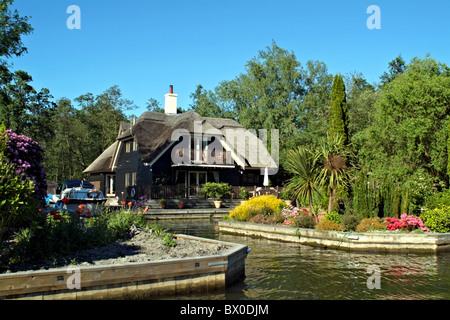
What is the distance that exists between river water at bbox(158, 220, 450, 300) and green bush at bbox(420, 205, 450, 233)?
2.08m

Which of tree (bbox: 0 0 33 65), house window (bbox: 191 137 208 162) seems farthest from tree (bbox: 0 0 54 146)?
house window (bbox: 191 137 208 162)

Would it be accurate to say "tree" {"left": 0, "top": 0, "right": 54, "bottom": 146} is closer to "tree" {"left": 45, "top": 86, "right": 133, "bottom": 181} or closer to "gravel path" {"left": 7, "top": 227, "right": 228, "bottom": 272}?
"tree" {"left": 45, "top": 86, "right": 133, "bottom": 181}

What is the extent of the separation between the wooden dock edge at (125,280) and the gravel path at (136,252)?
0.79 metres

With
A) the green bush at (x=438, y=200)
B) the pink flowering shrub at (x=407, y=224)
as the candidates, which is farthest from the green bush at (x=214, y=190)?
the pink flowering shrub at (x=407, y=224)

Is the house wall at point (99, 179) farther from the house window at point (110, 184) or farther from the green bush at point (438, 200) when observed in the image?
the green bush at point (438, 200)

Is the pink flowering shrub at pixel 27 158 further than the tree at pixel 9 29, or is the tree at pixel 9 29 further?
the tree at pixel 9 29

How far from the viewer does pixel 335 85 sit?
2927 centimetres

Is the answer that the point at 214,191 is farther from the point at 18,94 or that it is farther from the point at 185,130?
the point at 18,94

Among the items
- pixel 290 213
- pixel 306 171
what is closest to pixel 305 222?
pixel 290 213

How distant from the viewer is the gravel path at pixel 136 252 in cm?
910

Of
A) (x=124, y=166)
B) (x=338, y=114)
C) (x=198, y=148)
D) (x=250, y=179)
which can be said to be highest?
(x=338, y=114)

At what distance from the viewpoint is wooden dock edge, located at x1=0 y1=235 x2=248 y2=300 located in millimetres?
7643

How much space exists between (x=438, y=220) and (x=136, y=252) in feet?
40.3

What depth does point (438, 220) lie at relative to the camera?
16875 mm
